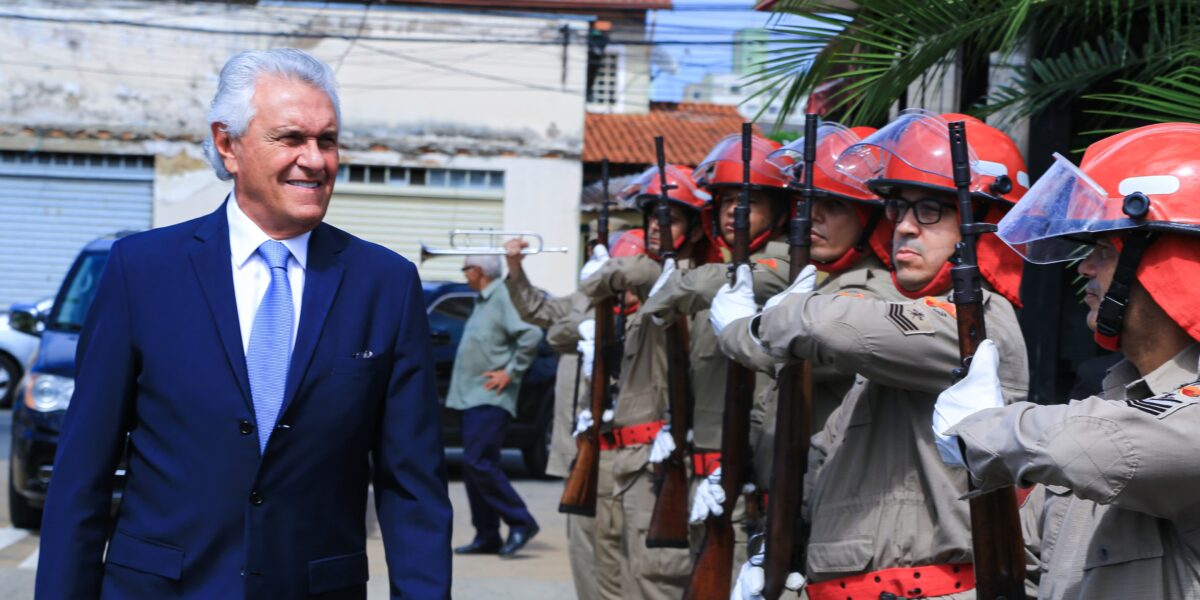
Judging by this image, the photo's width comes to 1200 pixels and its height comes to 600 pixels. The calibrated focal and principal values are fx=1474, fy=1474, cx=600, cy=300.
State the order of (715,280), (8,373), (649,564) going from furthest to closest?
(8,373) < (649,564) < (715,280)

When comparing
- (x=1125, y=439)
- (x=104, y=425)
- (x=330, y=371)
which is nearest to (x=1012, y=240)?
(x=1125, y=439)

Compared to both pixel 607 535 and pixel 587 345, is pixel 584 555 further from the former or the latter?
pixel 587 345

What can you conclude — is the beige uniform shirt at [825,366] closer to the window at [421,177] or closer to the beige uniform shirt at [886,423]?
the beige uniform shirt at [886,423]

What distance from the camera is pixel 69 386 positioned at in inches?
359

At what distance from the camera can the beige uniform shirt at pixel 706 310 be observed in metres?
5.34

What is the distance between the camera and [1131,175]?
2688 mm

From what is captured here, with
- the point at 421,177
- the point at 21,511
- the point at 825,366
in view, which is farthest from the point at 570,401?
the point at 421,177

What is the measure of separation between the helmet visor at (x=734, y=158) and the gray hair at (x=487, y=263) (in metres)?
3.89

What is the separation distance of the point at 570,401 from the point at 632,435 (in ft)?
6.64

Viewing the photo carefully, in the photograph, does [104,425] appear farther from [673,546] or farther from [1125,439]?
[673,546]

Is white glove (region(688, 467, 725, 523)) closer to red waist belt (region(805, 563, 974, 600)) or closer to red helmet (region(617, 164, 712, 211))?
red waist belt (region(805, 563, 974, 600))

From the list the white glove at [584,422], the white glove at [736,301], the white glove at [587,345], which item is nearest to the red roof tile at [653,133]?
the white glove at [587,345]

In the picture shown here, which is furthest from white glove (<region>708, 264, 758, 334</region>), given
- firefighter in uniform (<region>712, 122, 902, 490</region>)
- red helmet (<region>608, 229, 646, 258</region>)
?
red helmet (<region>608, 229, 646, 258</region>)

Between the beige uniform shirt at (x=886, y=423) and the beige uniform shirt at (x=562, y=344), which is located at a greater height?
the beige uniform shirt at (x=886, y=423)
